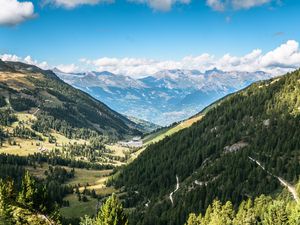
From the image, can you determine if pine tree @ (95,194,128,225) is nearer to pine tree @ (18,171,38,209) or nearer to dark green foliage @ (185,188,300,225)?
pine tree @ (18,171,38,209)

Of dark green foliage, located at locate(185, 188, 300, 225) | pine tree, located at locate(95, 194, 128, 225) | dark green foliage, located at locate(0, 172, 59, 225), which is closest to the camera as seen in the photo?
pine tree, located at locate(95, 194, 128, 225)

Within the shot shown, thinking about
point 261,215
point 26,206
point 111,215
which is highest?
point 111,215

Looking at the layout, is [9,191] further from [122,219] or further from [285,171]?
[285,171]

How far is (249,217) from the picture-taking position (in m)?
132

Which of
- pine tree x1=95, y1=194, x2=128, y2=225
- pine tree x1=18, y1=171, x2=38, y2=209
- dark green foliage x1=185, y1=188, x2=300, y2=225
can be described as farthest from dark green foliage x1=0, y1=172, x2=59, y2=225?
dark green foliage x1=185, y1=188, x2=300, y2=225

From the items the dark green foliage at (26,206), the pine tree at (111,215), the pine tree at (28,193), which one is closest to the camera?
the pine tree at (111,215)

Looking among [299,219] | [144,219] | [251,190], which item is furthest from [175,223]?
[299,219]

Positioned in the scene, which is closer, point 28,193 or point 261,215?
point 28,193

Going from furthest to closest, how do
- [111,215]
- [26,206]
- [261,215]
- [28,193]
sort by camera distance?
[261,215], [28,193], [26,206], [111,215]

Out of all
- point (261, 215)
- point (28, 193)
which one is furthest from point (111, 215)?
point (261, 215)

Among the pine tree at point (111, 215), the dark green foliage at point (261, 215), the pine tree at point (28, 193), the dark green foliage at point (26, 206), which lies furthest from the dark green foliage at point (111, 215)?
the dark green foliage at point (261, 215)

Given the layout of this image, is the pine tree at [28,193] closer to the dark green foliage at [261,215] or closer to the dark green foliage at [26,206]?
the dark green foliage at [26,206]

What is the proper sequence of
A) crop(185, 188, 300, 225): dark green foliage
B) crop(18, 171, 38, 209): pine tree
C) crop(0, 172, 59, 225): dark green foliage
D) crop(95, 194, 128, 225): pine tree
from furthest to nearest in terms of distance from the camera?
1. crop(185, 188, 300, 225): dark green foliage
2. crop(18, 171, 38, 209): pine tree
3. crop(0, 172, 59, 225): dark green foliage
4. crop(95, 194, 128, 225): pine tree

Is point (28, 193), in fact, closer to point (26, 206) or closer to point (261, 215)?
point (26, 206)
